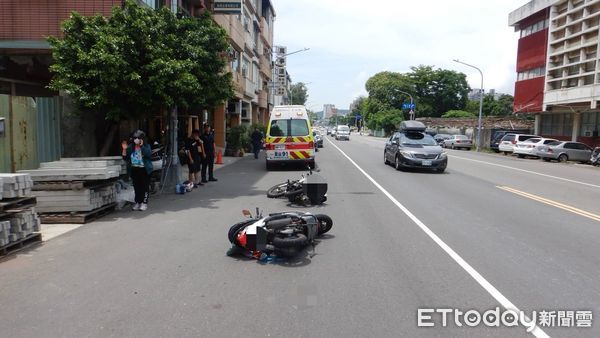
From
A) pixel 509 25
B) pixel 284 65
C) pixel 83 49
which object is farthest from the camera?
pixel 284 65

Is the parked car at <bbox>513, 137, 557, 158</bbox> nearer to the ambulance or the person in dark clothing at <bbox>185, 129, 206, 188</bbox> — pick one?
the ambulance

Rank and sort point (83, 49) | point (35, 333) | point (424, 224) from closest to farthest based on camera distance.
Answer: point (35, 333) → point (424, 224) → point (83, 49)

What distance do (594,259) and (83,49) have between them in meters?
10.5

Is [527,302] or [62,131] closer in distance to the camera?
[527,302]

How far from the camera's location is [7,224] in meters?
6.40

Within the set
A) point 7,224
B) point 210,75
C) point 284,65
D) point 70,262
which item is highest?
point 284,65

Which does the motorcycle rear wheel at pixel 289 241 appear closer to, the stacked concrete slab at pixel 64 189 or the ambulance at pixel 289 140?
the stacked concrete slab at pixel 64 189

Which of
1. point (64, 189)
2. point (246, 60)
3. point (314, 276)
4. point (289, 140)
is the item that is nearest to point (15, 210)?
point (64, 189)

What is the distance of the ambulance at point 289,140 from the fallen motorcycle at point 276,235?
38.7 ft

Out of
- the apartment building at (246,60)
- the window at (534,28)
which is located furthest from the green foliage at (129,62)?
the window at (534,28)

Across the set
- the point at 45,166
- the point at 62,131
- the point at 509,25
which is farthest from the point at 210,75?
the point at 509,25

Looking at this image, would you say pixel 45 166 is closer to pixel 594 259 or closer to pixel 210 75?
pixel 210 75

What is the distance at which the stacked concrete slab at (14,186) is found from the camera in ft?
21.4

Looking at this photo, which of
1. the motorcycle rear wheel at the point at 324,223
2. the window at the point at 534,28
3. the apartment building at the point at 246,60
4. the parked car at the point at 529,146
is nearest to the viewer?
the motorcycle rear wheel at the point at 324,223
